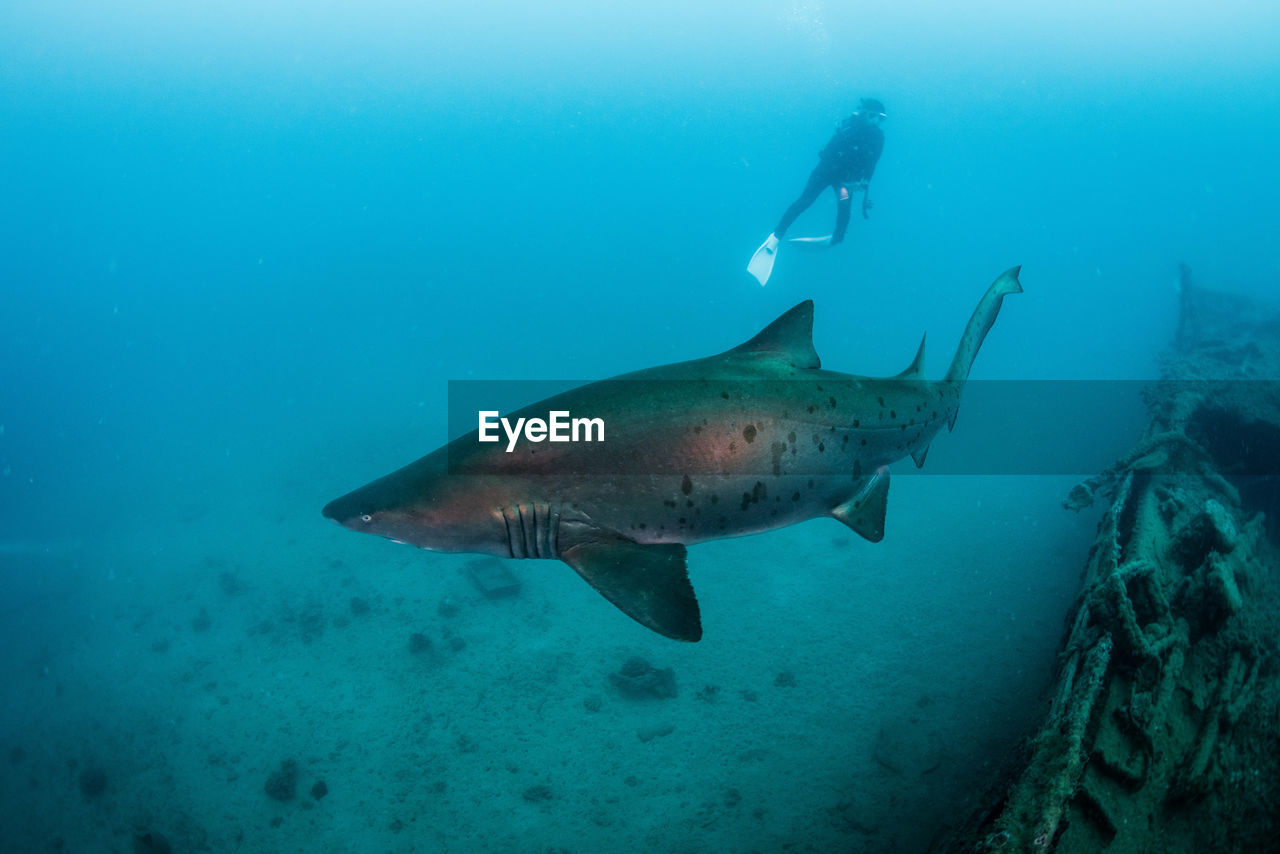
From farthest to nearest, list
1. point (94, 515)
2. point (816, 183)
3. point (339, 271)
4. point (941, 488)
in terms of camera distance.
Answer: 1. point (339, 271)
2. point (94, 515)
3. point (816, 183)
4. point (941, 488)

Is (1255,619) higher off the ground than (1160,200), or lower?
lower

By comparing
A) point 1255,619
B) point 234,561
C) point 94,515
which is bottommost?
point 94,515

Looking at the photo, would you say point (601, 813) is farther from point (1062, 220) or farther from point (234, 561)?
point (1062, 220)

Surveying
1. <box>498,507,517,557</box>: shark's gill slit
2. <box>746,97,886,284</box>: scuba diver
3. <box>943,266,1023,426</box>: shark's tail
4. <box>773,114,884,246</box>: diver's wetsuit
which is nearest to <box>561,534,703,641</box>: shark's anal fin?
<box>498,507,517,557</box>: shark's gill slit

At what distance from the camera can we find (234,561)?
16750 millimetres

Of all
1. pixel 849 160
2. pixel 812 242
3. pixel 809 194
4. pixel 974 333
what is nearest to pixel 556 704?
pixel 974 333

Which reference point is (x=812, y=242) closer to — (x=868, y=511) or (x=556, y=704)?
(x=556, y=704)

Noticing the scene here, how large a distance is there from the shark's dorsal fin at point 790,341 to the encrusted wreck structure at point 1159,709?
2.33 meters

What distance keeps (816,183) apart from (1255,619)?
18.4 m

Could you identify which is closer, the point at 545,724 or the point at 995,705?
the point at 995,705

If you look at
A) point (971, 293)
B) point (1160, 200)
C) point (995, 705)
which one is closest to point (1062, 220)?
point (1160, 200)

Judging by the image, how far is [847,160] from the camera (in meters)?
18.0

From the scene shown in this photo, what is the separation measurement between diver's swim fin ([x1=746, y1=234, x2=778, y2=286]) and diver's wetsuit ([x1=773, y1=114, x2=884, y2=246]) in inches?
32.7

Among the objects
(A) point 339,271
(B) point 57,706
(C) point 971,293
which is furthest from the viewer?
(A) point 339,271
